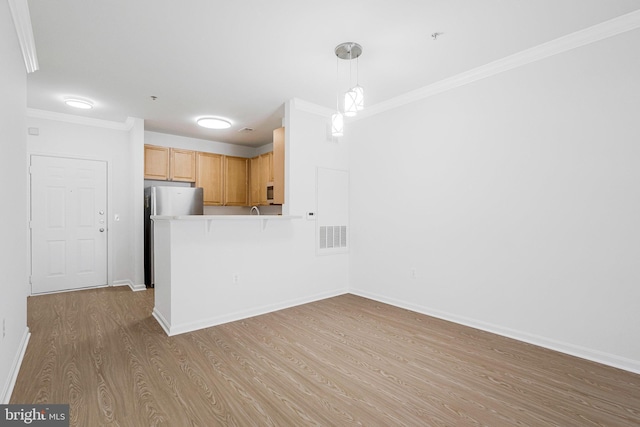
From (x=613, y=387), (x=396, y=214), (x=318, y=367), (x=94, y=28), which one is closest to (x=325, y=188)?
(x=396, y=214)

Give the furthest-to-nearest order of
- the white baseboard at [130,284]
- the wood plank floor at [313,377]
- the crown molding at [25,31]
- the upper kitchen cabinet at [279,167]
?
1. the white baseboard at [130,284]
2. the upper kitchen cabinet at [279,167]
3. the crown molding at [25,31]
4. the wood plank floor at [313,377]

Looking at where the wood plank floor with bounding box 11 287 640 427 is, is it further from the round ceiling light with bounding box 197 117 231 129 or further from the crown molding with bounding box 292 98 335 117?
the round ceiling light with bounding box 197 117 231 129

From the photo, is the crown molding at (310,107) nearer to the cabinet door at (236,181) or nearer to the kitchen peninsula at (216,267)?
the kitchen peninsula at (216,267)

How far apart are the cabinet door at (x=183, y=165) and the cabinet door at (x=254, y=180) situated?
118 cm

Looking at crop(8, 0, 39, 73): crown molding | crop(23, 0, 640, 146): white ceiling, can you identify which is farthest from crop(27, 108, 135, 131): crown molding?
crop(8, 0, 39, 73): crown molding

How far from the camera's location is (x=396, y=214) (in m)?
4.23

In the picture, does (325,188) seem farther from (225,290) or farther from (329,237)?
(225,290)

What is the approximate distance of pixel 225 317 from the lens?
11.8 feet

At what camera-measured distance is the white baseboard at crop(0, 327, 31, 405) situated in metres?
2.01

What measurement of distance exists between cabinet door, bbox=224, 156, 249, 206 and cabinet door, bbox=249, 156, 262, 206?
93 millimetres

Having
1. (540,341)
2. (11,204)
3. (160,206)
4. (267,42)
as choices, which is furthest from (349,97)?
(160,206)

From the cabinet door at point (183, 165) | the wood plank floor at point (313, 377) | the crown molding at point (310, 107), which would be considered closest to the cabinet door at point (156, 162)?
the cabinet door at point (183, 165)

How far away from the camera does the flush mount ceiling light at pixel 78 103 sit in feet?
13.9

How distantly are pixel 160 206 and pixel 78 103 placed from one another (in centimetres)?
178
